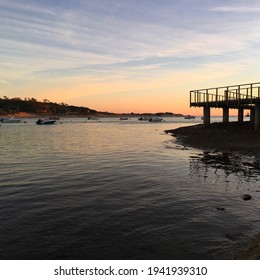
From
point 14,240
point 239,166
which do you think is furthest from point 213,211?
point 239,166

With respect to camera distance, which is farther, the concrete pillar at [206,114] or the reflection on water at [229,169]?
the concrete pillar at [206,114]

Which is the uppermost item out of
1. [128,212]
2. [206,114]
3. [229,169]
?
[206,114]

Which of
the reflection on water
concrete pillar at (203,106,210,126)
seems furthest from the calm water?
concrete pillar at (203,106,210,126)

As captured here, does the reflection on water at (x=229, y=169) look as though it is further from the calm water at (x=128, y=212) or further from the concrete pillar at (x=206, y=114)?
the concrete pillar at (x=206, y=114)

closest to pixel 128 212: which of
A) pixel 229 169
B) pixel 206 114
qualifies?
pixel 229 169

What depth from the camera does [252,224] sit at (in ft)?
28.9

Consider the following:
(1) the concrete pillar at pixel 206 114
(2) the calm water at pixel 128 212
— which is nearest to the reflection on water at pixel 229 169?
(2) the calm water at pixel 128 212

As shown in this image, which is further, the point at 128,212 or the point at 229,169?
the point at 229,169

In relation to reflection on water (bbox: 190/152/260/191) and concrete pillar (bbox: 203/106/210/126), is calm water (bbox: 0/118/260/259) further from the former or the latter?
concrete pillar (bbox: 203/106/210/126)

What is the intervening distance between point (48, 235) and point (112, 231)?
182cm

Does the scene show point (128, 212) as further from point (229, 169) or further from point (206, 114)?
point (206, 114)
